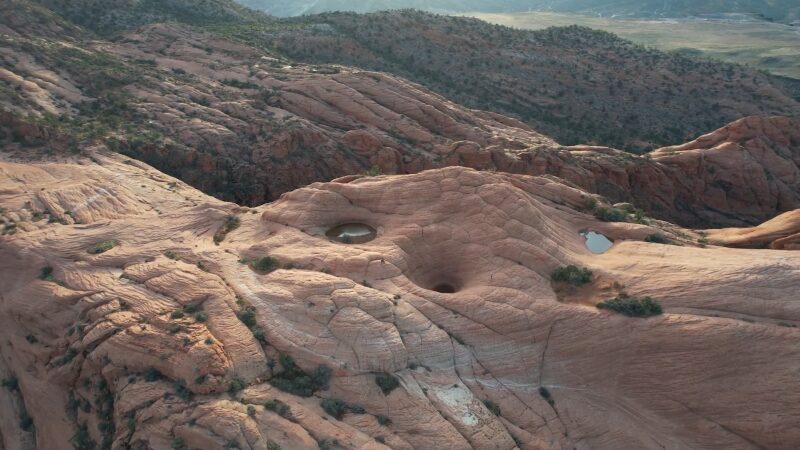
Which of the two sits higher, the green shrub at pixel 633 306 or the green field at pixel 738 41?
the green field at pixel 738 41

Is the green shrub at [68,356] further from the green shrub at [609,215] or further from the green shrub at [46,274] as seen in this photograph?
the green shrub at [609,215]

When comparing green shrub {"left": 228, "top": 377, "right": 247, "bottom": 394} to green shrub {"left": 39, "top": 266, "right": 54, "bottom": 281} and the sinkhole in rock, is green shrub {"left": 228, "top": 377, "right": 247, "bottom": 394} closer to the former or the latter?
the sinkhole in rock

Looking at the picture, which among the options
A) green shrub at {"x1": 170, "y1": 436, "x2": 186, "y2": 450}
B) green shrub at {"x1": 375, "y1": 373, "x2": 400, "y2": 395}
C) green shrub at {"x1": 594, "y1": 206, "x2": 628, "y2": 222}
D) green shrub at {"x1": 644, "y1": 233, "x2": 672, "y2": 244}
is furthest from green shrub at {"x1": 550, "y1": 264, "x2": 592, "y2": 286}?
green shrub at {"x1": 170, "y1": 436, "x2": 186, "y2": 450}

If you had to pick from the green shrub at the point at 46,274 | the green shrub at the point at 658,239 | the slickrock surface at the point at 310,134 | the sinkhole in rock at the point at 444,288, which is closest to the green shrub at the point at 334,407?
the sinkhole in rock at the point at 444,288

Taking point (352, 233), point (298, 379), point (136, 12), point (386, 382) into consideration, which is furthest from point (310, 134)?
point (136, 12)

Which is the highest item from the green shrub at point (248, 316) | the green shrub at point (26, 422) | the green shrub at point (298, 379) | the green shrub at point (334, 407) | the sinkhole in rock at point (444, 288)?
the green shrub at point (248, 316)
